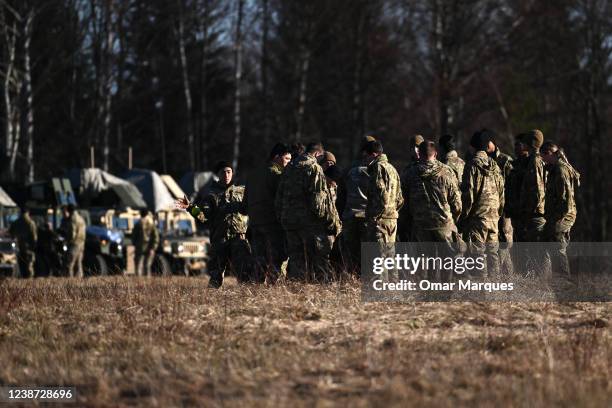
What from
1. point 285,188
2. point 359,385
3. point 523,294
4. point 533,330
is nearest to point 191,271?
point 285,188

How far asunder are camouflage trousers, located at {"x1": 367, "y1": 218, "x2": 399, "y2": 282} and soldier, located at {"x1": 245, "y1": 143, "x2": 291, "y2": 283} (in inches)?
84.3

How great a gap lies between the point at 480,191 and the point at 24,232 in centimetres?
1472

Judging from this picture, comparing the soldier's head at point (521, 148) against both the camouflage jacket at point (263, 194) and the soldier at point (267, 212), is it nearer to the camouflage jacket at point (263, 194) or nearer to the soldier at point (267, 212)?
the soldier at point (267, 212)

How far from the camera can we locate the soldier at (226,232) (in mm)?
15797

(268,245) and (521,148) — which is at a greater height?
(521,148)

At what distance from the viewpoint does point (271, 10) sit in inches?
1737

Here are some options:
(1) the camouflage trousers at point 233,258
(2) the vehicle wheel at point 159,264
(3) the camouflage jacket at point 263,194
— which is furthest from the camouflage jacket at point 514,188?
(2) the vehicle wheel at point 159,264

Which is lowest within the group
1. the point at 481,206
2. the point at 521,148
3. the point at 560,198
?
the point at 481,206

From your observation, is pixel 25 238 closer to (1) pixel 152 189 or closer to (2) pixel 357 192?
(1) pixel 152 189

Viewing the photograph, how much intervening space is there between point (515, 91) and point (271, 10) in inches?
370

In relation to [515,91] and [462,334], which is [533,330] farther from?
[515,91]

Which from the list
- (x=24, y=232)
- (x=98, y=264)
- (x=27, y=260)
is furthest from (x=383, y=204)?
(x=98, y=264)

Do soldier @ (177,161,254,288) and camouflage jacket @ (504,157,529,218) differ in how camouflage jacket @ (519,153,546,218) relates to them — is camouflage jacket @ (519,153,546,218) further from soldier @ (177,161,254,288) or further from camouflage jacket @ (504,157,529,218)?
soldier @ (177,161,254,288)

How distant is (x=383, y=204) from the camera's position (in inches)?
534
